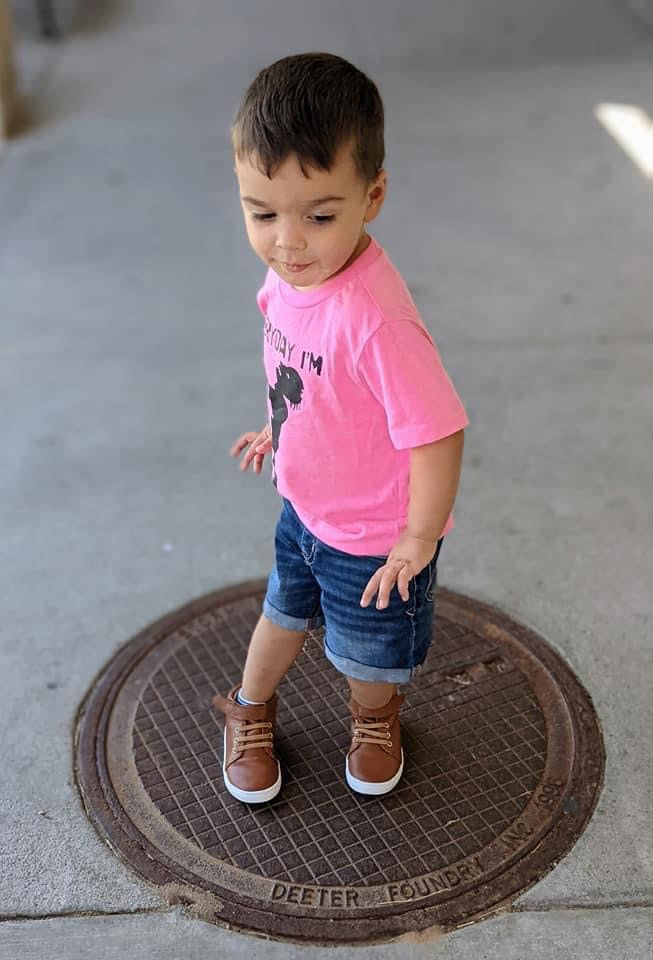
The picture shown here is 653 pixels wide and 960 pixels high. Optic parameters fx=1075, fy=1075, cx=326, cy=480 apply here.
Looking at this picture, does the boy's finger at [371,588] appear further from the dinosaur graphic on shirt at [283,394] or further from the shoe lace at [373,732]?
the shoe lace at [373,732]

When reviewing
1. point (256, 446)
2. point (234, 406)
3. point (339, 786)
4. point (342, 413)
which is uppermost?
point (342, 413)

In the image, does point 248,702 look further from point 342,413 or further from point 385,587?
point 342,413

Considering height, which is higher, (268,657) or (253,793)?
(268,657)

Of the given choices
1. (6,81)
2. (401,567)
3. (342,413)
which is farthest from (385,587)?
(6,81)

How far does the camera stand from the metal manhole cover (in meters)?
1.92

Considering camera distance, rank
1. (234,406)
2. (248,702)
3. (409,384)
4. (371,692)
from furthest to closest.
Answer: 1. (234,406)
2. (248,702)
3. (371,692)
4. (409,384)

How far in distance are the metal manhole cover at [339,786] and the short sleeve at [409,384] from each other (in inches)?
31.5

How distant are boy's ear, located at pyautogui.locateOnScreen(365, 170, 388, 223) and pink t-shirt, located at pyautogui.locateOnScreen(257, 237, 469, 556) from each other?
61 mm

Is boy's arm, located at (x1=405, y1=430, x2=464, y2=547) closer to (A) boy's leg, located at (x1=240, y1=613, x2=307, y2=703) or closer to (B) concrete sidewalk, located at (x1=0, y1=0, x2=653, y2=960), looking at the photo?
(A) boy's leg, located at (x1=240, y1=613, x2=307, y2=703)

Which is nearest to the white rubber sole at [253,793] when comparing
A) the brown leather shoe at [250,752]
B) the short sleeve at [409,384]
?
the brown leather shoe at [250,752]

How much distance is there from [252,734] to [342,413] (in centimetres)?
74

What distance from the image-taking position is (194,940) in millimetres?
1855

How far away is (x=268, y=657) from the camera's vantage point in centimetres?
213

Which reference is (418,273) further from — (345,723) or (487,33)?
(487,33)
